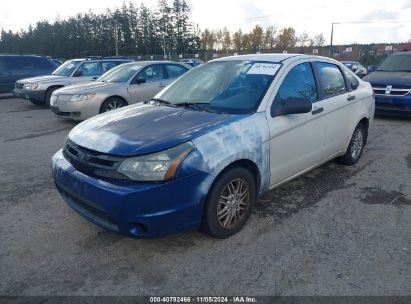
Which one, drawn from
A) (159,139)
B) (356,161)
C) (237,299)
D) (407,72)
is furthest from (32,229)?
(407,72)

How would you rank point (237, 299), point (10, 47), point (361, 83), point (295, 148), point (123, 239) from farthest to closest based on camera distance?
point (10, 47) → point (361, 83) → point (295, 148) → point (123, 239) → point (237, 299)

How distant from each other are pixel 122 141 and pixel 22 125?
752 cm

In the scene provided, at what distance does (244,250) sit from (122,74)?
23.7ft

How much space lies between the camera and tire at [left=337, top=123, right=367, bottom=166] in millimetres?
5340

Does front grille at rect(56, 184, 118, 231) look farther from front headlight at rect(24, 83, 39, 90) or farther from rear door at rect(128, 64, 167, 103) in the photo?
front headlight at rect(24, 83, 39, 90)

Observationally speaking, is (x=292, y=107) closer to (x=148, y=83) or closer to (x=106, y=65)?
(x=148, y=83)

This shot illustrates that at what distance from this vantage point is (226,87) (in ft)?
12.9

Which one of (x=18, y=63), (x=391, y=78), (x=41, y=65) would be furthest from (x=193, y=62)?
(x=391, y=78)

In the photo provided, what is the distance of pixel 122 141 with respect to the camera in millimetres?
3025

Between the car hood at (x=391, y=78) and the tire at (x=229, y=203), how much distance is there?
7060mm

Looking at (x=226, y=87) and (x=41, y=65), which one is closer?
(x=226, y=87)

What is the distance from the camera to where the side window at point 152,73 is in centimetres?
921

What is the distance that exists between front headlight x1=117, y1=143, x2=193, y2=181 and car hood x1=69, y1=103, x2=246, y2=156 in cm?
6

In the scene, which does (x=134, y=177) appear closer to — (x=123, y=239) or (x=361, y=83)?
(x=123, y=239)
